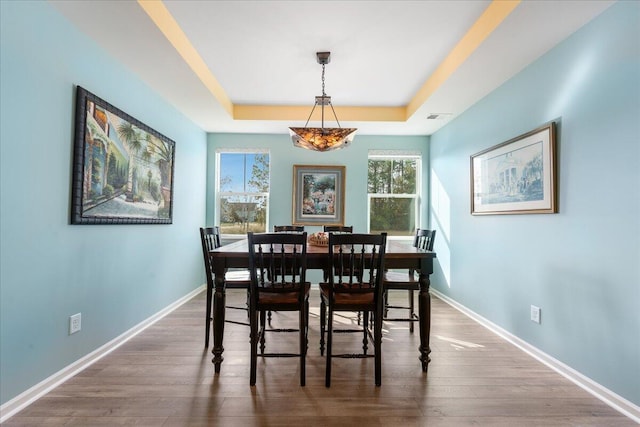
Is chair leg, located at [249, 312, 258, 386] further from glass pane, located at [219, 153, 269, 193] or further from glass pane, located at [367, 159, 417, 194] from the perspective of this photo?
glass pane, located at [367, 159, 417, 194]

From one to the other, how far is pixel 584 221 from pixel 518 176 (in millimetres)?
762

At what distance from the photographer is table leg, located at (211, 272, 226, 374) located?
6.90 ft

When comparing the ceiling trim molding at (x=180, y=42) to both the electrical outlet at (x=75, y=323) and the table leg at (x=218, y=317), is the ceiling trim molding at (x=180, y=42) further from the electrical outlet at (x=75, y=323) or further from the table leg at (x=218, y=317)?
the electrical outlet at (x=75, y=323)

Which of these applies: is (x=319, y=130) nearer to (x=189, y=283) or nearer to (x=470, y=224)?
(x=470, y=224)

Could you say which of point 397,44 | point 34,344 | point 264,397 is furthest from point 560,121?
point 34,344

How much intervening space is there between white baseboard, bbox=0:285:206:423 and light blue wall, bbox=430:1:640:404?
3.34m

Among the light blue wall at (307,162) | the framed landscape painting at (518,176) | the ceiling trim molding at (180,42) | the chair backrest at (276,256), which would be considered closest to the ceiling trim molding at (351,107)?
the ceiling trim molding at (180,42)

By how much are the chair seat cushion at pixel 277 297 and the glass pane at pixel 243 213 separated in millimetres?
2917

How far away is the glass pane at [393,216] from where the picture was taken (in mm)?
4965

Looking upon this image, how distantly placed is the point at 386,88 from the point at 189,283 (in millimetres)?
3480

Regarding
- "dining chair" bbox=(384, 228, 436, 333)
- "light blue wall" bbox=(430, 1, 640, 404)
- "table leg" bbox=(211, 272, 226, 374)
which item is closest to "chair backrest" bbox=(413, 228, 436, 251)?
"dining chair" bbox=(384, 228, 436, 333)

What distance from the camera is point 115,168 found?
2.54m

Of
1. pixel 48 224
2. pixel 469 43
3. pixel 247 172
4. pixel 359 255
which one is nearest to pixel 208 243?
pixel 48 224

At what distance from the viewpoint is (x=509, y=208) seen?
112 inches
